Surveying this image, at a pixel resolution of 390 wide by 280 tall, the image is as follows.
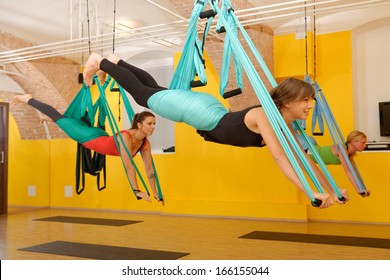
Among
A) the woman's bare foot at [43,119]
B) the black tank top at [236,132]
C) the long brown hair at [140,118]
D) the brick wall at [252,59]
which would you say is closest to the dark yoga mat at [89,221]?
the woman's bare foot at [43,119]

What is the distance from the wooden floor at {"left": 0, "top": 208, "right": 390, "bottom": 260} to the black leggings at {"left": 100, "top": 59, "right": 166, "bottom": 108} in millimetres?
1976

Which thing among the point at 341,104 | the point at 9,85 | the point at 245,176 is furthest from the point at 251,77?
the point at 9,85

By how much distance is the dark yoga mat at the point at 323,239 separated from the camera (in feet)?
16.1

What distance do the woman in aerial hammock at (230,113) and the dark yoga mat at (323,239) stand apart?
2510 millimetres

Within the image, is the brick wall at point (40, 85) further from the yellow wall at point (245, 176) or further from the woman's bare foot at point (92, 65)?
the woman's bare foot at point (92, 65)

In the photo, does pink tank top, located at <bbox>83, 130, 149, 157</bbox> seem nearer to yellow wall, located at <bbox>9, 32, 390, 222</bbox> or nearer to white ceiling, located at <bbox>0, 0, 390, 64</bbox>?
white ceiling, located at <bbox>0, 0, 390, 64</bbox>

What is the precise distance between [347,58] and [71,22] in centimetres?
407

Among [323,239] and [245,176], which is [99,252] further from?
[245,176]

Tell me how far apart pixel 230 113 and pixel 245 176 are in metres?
4.50

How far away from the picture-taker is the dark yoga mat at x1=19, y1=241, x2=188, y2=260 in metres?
4.39
